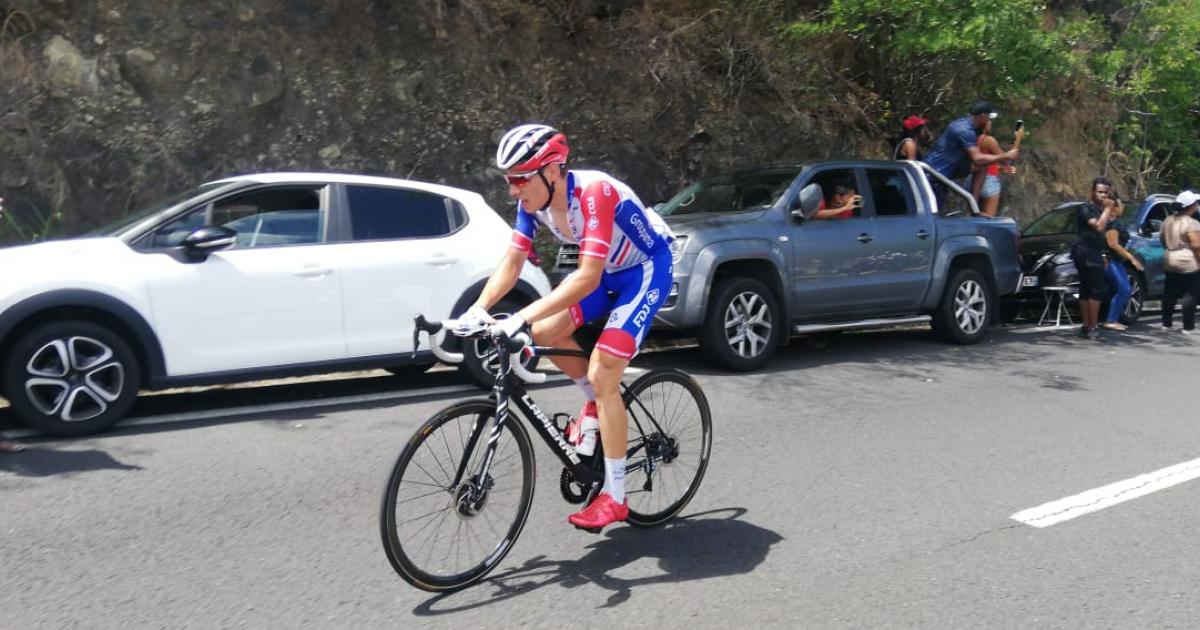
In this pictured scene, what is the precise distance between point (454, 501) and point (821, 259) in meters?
6.44

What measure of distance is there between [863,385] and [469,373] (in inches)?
129

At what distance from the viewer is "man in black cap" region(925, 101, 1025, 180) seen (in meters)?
12.8

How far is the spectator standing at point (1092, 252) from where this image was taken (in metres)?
12.2

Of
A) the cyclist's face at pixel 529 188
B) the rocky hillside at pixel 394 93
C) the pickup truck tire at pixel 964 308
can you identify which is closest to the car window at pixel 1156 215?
the rocky hillside at pixel 394 93

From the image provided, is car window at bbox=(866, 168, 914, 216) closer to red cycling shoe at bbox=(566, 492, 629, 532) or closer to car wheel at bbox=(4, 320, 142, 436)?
red cycling shoe at bbox=(566, 492, 629, 532)

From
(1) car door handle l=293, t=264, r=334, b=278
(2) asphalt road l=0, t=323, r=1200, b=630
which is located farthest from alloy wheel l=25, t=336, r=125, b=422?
(1) car door handle l=293, t=264, r=334, b=278

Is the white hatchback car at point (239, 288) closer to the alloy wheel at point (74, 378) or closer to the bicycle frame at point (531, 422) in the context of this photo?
the alloy wheel at point (74, 378)

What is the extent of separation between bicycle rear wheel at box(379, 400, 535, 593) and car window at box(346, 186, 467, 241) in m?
3.91

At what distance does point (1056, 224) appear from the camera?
47.0 ft

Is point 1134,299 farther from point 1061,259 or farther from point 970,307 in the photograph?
point 970,307

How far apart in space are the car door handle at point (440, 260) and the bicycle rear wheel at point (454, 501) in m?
3.79

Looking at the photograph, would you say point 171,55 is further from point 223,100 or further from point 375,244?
point 375,244

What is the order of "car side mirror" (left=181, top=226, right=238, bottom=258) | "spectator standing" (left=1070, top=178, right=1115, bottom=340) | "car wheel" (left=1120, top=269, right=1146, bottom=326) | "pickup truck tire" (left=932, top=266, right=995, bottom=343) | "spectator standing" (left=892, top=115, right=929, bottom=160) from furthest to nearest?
"car wheel" (left=1120, top=269, right=1146, bottom=326)
"spectator standing" (left=892, top=115, right=929, bottom=160)
"spectator standing" (left=1070, top=178, right=1115, bottom=340)
"pickup truck tire" (left=932, top=266, right=995, bottom=343)
"car side mirror" (left=181, top=226, right=238, bottom=258)

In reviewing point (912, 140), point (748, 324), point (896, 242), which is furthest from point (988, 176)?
point (748, 324)
